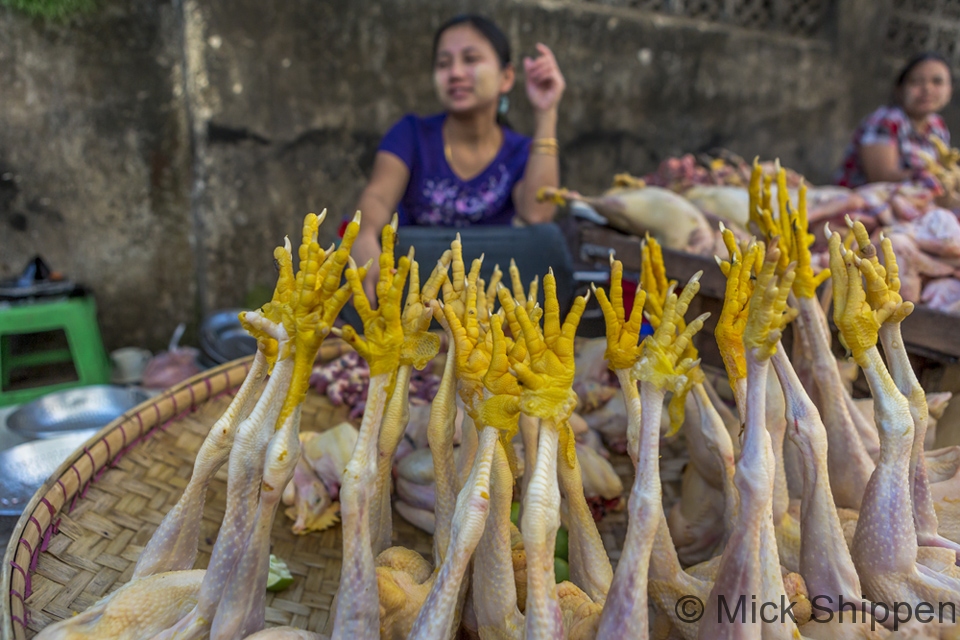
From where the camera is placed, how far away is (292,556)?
60.0 inches

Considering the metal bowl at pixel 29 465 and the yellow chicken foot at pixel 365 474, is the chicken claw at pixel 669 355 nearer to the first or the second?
the yellow chicken foot at pixel 365 474

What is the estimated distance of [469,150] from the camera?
291 centimetres

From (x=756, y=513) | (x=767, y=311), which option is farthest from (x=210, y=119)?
(x=756, y=513)

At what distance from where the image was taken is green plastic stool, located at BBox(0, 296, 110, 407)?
2.92 metres

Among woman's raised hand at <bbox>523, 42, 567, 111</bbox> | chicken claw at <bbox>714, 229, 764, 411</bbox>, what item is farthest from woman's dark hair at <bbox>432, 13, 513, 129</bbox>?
chicken claw at <bbox>714, 229, 764, 411</bbox>

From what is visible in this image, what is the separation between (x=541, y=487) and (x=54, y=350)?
322 cm

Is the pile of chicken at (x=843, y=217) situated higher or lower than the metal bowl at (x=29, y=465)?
higher

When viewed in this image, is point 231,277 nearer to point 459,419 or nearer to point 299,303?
point 459,419

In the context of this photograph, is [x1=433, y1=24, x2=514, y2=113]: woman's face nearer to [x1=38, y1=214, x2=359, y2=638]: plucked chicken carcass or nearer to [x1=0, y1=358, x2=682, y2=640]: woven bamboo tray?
[x1=0, y1=358, x2=682, y2=640]: woven bamboo tray

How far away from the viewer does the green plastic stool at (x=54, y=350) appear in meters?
2.92

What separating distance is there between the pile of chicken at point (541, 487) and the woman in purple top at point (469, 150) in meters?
1.62

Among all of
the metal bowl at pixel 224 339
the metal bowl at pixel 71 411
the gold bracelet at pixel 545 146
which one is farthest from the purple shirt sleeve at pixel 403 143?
the metal bowl at pixel 71 411

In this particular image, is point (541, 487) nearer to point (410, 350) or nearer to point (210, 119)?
point (410, 350)

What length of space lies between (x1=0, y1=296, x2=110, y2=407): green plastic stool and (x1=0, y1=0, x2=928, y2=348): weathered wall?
55 cm
